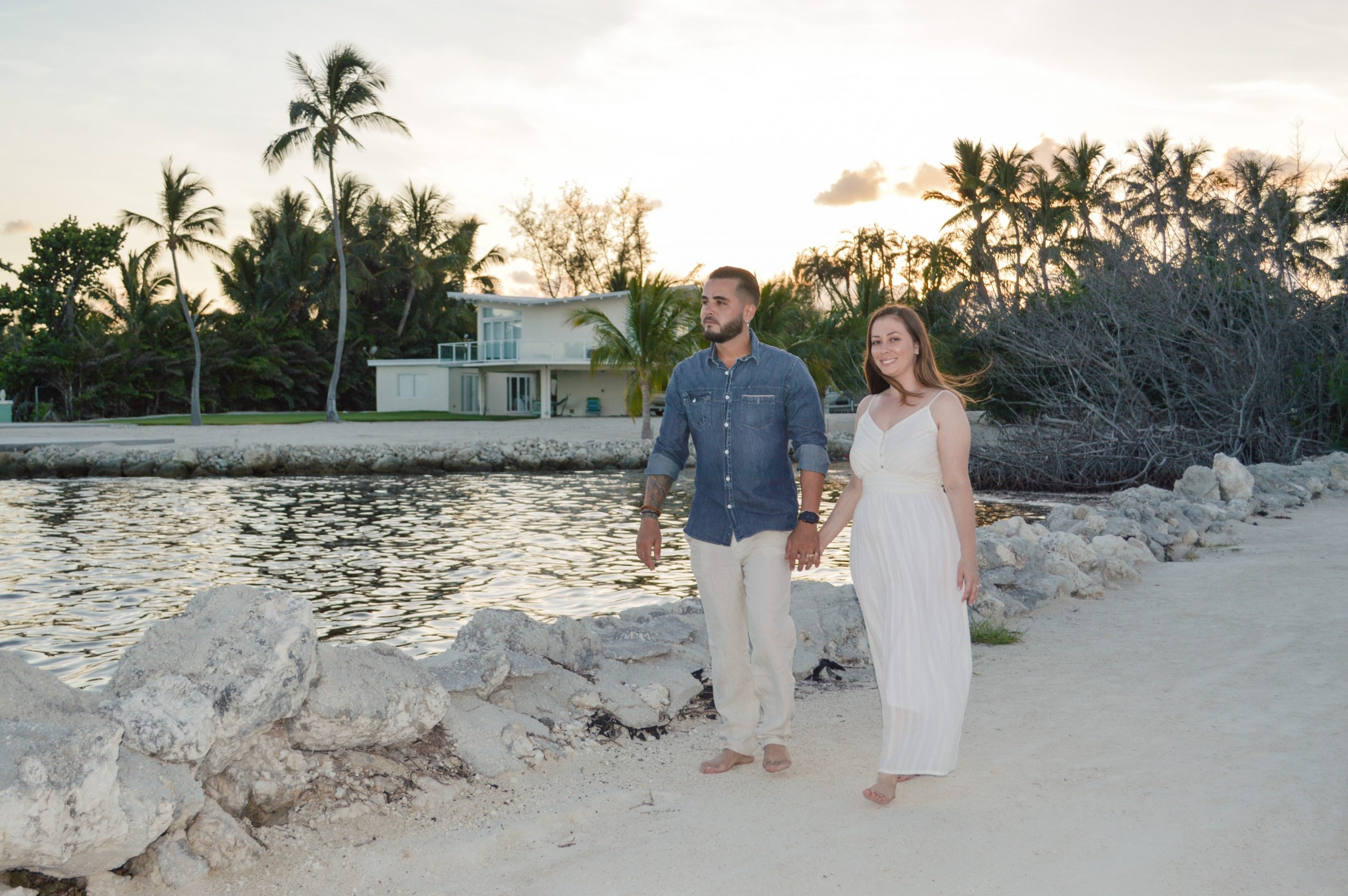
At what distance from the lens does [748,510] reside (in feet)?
12.7

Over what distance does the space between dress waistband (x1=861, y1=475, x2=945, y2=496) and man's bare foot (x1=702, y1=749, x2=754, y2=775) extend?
115 centimetres

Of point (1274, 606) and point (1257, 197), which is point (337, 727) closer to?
point (1274, 606)

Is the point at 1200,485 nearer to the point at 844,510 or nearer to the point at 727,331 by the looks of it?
the point at 844,510

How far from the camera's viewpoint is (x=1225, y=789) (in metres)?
3.60

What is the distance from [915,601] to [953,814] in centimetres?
71

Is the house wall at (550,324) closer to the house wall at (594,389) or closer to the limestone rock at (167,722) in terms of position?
the house wall at (594,389)

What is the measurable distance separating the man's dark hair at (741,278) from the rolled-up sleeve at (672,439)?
42 centimetres

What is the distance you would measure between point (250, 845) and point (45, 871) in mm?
539

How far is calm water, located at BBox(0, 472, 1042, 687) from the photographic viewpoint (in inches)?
325

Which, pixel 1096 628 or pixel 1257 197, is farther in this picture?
pixel 1257 197

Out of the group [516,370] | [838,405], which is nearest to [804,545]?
[516,370]

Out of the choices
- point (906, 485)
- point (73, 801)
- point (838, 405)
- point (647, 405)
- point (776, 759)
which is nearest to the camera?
point (73, 801)

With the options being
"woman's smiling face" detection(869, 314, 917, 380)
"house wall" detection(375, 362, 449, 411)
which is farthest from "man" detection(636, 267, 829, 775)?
"house wall" detection(375, 362, 449, 411)

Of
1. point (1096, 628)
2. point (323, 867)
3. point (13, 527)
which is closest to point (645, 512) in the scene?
point (323, 867)
